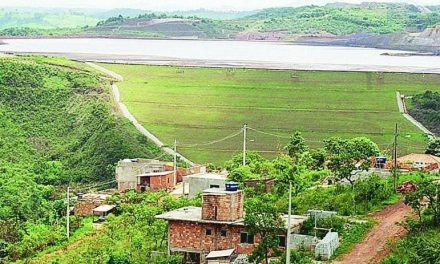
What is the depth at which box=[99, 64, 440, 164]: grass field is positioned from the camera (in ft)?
116

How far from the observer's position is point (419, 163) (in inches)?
1014

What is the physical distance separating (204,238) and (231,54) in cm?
5248

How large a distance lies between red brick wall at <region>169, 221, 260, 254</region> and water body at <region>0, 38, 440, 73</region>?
117 feet

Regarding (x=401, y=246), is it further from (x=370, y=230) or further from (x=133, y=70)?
(x=133, y=70)

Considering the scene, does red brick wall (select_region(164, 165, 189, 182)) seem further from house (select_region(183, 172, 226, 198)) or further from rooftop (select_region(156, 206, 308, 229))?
rooftop (select_region(156, 206, 308, 229))

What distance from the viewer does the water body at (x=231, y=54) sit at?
183 ft

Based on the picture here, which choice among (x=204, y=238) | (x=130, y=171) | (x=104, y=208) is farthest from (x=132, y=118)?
(x=204, y=238)

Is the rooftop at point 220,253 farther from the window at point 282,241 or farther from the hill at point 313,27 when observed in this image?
the hill at point 313,27

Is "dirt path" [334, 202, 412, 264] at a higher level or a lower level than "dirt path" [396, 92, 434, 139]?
higher

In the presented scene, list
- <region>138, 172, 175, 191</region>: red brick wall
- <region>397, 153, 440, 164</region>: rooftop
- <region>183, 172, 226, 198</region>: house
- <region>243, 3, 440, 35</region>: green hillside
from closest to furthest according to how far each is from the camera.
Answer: <region>183, 172, 226, 198</region>: house < <region>397, 153, 440, 164</region>: rooftop < <region>138, 172, 175, 191</region>: red brick wall < <region>243, 3, 440, 35</region>: green hillside

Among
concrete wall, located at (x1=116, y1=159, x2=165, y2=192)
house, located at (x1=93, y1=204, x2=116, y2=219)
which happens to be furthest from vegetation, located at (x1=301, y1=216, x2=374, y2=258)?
concrete wall, located at (x1=116, y1=159, x2=165, y2=192)

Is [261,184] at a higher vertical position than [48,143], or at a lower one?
higher

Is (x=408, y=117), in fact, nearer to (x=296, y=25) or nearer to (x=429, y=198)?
(x=429, y=198)

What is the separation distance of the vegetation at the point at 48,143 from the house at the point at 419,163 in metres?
8.86
